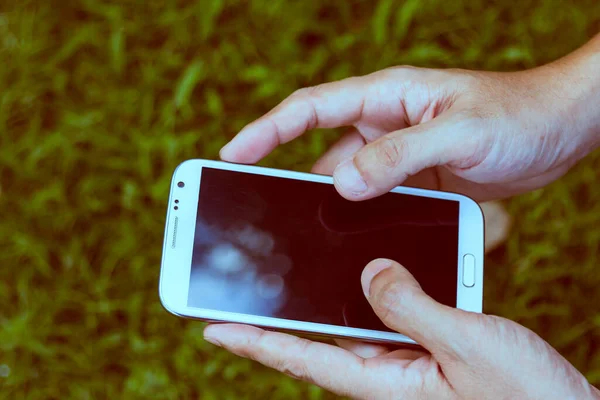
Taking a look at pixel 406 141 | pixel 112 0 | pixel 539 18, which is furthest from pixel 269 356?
pixel 539 18

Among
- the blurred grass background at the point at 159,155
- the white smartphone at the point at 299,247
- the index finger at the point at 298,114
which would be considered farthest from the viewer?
the blurred grass background at the point at 159,155

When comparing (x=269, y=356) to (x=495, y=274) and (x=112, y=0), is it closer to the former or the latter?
(x=495, y=274)

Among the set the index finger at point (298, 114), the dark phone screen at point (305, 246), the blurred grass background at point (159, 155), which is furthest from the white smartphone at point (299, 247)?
the blurred grass background at point (159, 155)

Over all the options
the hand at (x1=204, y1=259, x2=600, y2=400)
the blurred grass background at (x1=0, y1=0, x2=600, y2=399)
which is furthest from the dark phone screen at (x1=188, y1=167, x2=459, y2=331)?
the blurred grass background at (x1=0, y1=0, x2=600, y2=399)

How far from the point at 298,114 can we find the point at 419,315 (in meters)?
0.66

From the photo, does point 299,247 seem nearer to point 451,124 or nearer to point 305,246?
point 305,246

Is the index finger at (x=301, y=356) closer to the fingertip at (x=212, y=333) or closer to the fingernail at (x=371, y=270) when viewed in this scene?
the fingertip at (x=212, y=333)

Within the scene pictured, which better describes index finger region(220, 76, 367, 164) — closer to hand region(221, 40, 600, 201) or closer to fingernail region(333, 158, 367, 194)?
hand region(221, 40, 600, 201)

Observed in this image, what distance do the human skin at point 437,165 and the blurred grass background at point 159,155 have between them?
42 cm

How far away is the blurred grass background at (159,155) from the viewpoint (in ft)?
6.24

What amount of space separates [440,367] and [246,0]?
150 cm

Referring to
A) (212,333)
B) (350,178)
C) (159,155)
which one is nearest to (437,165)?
(350,178)

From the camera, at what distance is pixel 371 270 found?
135cm

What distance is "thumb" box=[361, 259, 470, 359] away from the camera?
1.17m
